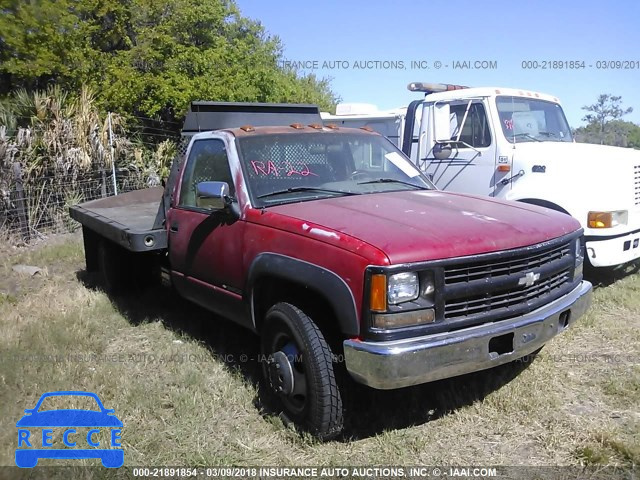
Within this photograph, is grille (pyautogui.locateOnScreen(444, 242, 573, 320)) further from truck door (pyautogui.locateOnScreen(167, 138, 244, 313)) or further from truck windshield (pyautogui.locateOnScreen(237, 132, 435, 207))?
truck door (pyautogui.locateOnScreen(167, 138, 244, 313))

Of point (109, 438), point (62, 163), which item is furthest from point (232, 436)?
point (62, 163)

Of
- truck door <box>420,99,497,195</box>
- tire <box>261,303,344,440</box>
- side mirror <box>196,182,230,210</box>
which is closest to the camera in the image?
tire <box>261,303,344,440</box>

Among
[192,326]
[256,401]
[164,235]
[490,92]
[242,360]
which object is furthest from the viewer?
[490,92]

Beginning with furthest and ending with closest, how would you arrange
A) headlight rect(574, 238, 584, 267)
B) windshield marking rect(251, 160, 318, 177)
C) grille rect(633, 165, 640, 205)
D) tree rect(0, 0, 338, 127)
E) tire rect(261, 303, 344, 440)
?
tree rect(0, 0, 338, 127)
grille rect(633, 165, 640, 205)
windshield marking rect(251, 160, 318, 177)
headlight rect(574, 238, 584, 267)
tire rect(261, 303, 344, 440)

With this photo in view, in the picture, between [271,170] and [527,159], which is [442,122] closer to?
[527,159]

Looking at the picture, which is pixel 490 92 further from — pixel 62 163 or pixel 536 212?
pixel 62 163

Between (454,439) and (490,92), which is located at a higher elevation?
(490,92)

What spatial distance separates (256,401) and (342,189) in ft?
5.43

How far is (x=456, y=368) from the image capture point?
10.5 feet

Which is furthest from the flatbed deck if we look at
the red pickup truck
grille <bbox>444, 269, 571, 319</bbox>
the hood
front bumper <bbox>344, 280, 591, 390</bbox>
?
grille <bbox>444, 269, 571, 319</bbox>

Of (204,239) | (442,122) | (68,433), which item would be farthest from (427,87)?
(68,433)

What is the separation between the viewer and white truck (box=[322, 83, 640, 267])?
19.4ft

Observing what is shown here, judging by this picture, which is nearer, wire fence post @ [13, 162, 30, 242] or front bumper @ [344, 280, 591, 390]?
front bumper @ [344, 280, 591, 390]

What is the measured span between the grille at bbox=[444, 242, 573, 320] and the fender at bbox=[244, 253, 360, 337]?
530 mm
